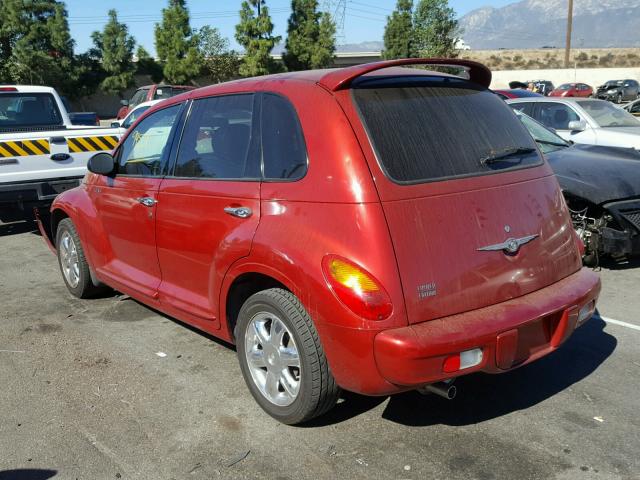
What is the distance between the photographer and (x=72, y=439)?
3340 millimetres

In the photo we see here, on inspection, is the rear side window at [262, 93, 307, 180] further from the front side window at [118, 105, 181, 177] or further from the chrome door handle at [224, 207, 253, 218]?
the front side window at [118, 105, 181, 177]

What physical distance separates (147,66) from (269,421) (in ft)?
154

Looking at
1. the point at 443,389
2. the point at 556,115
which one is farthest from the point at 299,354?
the point at 556,115

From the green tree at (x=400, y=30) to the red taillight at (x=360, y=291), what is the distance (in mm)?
46854

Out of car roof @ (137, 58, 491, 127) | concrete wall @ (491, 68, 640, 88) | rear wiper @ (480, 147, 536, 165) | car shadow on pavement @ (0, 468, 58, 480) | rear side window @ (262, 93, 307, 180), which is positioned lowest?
concrete wall @ (491, 68, 640, 88)

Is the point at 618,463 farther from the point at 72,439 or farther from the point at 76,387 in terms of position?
the point at 76,387

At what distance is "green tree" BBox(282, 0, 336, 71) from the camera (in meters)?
44.2

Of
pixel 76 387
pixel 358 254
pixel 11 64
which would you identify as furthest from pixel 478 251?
pixel 11 64

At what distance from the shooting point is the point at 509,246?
10.3 ft

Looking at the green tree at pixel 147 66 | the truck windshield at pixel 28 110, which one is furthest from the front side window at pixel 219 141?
the green tree at pixel 147 66

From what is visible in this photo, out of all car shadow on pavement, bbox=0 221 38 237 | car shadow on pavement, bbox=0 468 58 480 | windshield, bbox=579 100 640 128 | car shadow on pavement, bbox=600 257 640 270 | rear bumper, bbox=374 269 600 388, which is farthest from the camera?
windshield, bbox=579 100 640 128

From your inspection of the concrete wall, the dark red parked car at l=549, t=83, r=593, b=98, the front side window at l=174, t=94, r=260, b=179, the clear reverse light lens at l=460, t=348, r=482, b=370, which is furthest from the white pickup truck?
the concrete wall

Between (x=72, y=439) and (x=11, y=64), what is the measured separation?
4047cm

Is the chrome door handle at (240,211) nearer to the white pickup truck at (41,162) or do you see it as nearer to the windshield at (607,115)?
the white pickup truck at (41,162)
